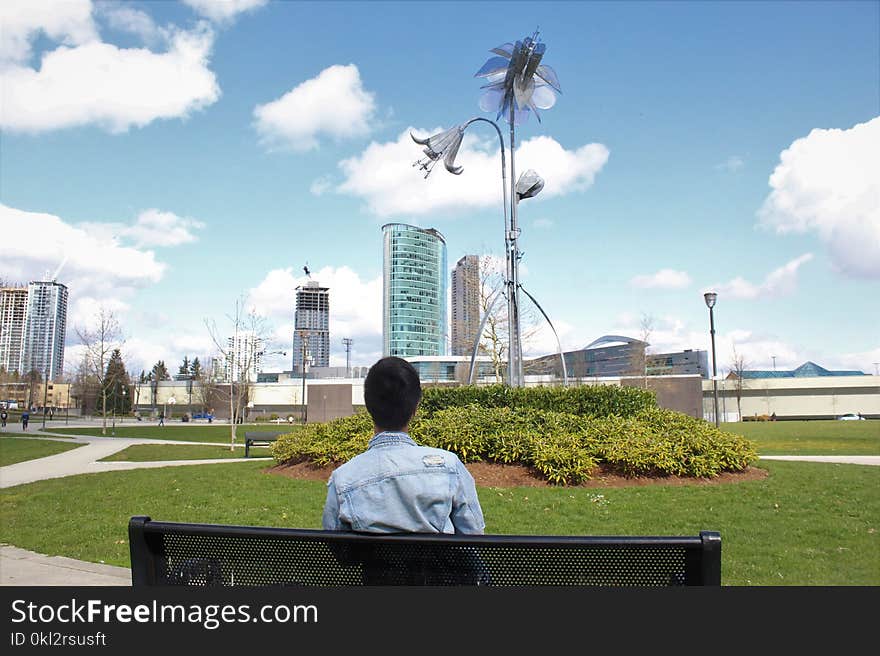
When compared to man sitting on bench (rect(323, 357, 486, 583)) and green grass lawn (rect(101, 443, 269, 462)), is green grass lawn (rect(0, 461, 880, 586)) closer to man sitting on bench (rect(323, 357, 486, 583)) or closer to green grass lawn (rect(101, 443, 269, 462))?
man sitting on bench (rect(323, 357, 486, 583))

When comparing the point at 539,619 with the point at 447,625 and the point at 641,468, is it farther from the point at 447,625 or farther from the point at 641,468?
the point at 641,468

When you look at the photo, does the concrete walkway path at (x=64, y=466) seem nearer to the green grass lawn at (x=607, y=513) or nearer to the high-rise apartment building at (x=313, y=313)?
the green grass lawn at (x=607, y=513)

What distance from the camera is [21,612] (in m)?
2.00

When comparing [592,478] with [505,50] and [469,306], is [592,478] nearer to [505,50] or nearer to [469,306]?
[505,50]

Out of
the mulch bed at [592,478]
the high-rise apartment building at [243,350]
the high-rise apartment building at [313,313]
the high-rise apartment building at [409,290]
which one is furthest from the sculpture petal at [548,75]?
the high-rise apartment building at [313,313]

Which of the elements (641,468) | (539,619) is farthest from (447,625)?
(641,468)

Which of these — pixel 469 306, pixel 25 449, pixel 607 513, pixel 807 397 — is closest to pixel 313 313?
pixel 807 397

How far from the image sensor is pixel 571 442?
1010 centimetres

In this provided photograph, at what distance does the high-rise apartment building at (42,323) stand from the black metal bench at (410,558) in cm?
7857

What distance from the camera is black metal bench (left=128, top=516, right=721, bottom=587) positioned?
1.83 m

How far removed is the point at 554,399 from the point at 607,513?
4568mm

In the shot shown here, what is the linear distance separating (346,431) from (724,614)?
1087cm

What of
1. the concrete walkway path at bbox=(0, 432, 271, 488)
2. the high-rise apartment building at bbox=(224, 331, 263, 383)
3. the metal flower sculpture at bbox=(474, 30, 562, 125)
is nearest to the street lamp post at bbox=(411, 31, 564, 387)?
the metal flower sculpture at bbox=(474, 30, 562, 125)

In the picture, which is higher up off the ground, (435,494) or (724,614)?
(435,494)
